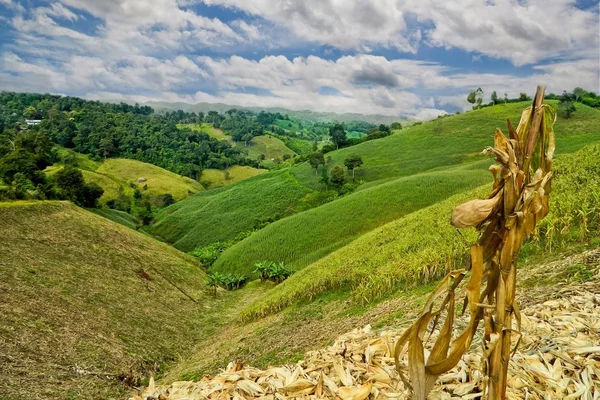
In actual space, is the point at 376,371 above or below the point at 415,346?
below

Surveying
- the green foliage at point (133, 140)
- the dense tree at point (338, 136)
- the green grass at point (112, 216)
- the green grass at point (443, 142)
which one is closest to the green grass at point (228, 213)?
the green grass at point (443, 142)

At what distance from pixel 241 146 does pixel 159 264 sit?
166 m

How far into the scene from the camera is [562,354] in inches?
133

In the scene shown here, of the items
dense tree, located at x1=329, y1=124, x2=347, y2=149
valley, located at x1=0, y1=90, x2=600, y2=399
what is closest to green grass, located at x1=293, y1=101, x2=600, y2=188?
dense tree, located at x1=329, y1=124, x2=347, y2=149

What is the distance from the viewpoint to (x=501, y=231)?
6.62 ft

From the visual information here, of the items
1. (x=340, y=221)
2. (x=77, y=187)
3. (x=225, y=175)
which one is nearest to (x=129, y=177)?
(x=225, y=175)

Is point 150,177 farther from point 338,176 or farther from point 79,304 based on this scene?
point 79,304

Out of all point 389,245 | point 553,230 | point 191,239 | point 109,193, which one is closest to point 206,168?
point 109,193

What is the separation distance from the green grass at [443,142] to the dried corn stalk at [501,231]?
251ft

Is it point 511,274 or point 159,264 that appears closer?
point 511,274

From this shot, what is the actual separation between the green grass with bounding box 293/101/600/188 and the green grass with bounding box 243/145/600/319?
185 feet

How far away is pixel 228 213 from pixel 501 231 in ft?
251

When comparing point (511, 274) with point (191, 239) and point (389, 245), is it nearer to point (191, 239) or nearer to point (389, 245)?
point (389, 245)

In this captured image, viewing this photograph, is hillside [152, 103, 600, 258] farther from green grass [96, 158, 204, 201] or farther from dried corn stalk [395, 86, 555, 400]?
dried corn stalk [395, 86, 555, 400]
